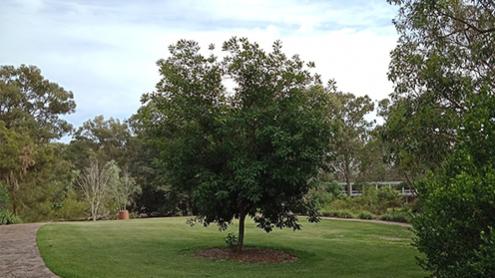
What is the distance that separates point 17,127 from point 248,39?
26.2 meters

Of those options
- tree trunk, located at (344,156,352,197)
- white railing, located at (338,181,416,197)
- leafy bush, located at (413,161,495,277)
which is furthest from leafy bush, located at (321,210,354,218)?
leafy bush, located at (413,161,495,277)

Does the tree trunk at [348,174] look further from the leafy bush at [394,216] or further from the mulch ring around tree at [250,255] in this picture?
the mulch ring around tree at [250,255]

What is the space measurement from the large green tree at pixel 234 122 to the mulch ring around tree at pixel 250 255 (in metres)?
0.38

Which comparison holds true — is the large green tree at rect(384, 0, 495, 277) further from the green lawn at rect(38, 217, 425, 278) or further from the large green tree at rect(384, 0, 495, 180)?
the green lawn at rect(38, 217, 425, 278)

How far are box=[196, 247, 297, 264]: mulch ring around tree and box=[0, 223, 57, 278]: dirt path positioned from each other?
137 inches

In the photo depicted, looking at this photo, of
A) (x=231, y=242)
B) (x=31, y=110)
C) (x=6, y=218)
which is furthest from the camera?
(x=31, y=110)

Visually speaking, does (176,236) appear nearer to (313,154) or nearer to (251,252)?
(251,252)

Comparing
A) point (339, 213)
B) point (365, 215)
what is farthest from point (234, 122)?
point (339, 213)

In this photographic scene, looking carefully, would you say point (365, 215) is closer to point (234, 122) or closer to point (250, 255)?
point (250, 255)

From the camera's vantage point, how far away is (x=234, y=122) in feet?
34.6

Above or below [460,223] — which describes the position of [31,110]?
above

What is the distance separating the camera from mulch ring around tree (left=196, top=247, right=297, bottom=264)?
10.7 metres

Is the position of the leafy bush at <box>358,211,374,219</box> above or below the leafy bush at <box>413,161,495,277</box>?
below

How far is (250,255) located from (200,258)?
1.20 meters
